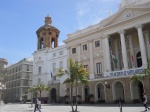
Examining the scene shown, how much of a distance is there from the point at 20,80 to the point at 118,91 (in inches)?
1740

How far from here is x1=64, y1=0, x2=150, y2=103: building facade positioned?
2955 centimetres

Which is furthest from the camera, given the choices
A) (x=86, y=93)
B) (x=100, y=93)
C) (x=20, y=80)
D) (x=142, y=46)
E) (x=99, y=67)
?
(x=20, y=80)

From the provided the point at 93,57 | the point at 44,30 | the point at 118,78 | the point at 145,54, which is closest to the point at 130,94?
the point at 118,78

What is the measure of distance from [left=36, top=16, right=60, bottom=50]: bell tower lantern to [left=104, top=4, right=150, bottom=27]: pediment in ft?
70.2

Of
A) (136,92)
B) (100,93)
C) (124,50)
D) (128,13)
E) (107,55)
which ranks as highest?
(128,13)

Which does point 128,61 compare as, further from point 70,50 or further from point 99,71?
point 70,50

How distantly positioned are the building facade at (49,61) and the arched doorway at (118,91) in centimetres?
1394

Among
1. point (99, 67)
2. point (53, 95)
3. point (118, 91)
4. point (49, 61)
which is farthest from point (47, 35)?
point (118, 91)

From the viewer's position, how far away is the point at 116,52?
116ft

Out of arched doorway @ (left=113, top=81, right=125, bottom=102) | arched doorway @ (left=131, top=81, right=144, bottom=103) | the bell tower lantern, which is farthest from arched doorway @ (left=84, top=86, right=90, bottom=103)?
the bell tower lantern

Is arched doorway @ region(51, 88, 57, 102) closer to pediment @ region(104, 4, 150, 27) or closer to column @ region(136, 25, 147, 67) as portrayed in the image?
pediment @ region(104, 4, 150, 27)

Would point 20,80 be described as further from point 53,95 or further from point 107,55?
point 107,55

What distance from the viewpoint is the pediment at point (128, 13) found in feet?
97.5

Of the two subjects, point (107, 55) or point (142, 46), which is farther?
point (107, 55)
